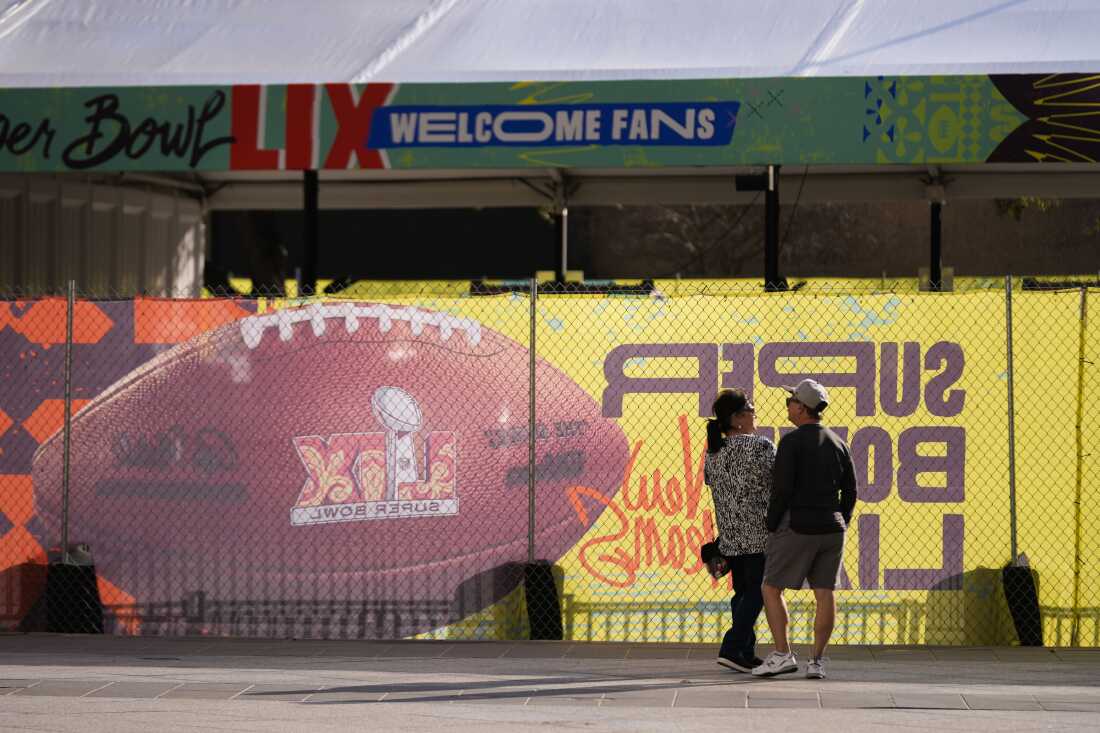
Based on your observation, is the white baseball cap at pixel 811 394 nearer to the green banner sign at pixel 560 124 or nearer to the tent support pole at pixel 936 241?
the green banner sign at pixel 560 124

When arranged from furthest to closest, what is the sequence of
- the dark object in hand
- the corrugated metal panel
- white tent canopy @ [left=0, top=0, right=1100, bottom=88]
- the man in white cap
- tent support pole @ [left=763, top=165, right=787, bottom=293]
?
the corrugated metal panel → tent support pole @ [left=763, top=165, right=787, bottom=293] → white tent canopy @ [left=0, top=0, right=1100, bottom=88] → the dark object in hand → the man in white cap

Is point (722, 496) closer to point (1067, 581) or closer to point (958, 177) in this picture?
point (1067, 581)

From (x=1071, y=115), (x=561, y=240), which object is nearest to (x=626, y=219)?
(x=561, y=240)

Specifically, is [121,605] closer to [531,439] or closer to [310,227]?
[531,439]

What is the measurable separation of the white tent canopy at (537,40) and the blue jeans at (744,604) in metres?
4.68

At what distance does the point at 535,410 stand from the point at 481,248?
99.9 ft

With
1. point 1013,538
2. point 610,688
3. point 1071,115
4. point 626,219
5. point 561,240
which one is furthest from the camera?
point 626,219

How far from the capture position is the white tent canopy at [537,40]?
12438 mm

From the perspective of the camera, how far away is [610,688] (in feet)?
28.3

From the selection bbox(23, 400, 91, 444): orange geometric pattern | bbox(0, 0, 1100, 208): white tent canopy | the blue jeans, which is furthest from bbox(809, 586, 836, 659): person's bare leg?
bbox(23, 400, 91, 444): orange geometric pattern

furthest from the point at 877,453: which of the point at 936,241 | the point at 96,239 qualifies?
the point at 96,239

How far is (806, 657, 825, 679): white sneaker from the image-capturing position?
889cm

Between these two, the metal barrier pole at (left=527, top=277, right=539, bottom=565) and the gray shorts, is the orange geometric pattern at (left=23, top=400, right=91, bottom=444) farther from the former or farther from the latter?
the gray shorts

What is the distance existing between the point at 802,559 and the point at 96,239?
1106 cm
